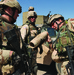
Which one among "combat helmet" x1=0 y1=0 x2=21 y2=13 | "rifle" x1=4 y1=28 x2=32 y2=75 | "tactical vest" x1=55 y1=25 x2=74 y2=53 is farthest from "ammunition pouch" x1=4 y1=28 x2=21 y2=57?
"tactical vest" x1=55 y1=25 x2=74 y2=53

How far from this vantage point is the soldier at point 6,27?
1918 millimetres

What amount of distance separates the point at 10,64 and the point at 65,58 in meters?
1.70

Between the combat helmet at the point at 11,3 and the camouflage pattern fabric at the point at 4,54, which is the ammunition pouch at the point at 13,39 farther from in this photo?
the combat helmet at the point at 11,3

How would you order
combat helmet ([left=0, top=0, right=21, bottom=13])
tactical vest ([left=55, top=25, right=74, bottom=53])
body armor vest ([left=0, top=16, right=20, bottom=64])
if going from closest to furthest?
body armor vest ([left=0, top=16, right=20, bottom=64]), combat helmet ([left=0, top=0, right=21, bottom=13]), tactical vest ([left=55, top=25, right=74, bottom=53])

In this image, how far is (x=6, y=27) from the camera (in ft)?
6.77

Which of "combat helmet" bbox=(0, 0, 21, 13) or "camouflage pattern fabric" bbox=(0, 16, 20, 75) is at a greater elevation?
"combat helmet" bbox=(0, 0, 21, 13)

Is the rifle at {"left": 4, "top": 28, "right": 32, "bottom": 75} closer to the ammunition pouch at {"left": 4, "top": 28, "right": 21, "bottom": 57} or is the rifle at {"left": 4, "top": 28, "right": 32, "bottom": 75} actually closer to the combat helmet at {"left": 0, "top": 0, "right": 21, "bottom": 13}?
the ammunition pouch at {"left": 4, "top": 28, "right": 21, "bottom": 57}

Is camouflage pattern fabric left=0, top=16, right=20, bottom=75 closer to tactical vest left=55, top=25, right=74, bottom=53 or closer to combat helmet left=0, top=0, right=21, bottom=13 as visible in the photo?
combat helmet left=0, top=0, right=21, bottom=13

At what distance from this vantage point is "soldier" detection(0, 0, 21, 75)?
1.92 m

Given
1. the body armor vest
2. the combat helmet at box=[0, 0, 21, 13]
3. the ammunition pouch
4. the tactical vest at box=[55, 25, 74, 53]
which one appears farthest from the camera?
the tactical vest at box=[55, 25, 74, 53]

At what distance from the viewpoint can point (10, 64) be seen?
6.57ft

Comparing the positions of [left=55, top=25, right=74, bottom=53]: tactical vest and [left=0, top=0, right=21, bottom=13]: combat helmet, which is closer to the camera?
[left=0, top=0, right=21, bottom=13]: combat helmet

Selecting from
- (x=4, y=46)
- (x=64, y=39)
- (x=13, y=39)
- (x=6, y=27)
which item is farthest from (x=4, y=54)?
(x=64, y=39)

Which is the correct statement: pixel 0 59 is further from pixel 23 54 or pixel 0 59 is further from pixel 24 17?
pixel 24 17
